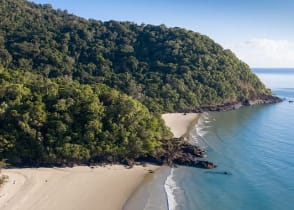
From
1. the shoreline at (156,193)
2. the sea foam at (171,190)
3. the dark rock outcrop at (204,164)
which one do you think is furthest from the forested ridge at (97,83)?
the sea foam at (171,190)

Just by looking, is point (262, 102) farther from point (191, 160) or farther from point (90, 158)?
point (90, 158)

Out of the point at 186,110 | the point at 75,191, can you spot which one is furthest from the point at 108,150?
the point at 186,110

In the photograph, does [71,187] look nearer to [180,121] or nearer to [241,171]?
[241,171]

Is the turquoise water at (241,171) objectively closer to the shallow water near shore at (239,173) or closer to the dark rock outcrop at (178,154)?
the shallow water near shore at (239,173)

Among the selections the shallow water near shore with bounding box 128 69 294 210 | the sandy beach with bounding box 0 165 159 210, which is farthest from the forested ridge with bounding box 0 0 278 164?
the shallow water near shore with bounding box 128 69 294 210

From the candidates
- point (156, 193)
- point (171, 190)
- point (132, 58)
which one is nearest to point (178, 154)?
point (171, 190)

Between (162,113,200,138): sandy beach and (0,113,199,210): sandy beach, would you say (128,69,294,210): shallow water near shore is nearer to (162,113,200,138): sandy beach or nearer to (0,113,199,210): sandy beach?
(162,113,200,138): sandy beach
